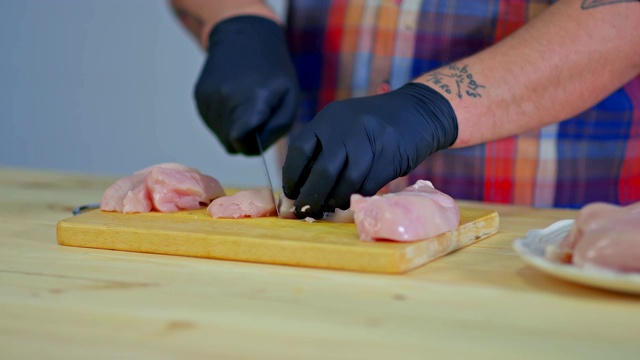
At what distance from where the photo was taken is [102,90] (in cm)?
572

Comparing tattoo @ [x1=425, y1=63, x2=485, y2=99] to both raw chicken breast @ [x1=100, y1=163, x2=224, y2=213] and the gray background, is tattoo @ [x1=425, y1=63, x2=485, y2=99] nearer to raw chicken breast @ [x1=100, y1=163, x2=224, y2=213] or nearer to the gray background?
raw chicken breast @ [x1=100, y1=163, x2=224, y2=213]

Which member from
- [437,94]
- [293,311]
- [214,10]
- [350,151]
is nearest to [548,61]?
[437,94]

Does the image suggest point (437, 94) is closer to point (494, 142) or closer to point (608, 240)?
point (494, 142)

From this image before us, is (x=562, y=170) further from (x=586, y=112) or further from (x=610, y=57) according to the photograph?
(x=610, y=57)

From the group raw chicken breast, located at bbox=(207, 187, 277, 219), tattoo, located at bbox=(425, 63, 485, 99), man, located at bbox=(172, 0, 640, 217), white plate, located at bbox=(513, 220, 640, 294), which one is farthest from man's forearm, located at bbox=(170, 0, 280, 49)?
white plate, located at bbox=(513, 220, 640, 294)

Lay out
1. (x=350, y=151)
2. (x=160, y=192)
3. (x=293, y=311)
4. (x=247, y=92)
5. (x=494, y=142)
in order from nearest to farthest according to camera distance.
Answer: (x=293, y=311) < (x=350, y=151) < (x=160, y=192) < (x=247, y=92) < (x=494, y=142)

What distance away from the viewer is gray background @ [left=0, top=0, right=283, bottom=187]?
5590 mm

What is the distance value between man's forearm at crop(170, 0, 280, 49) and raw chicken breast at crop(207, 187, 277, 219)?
1.00 metres

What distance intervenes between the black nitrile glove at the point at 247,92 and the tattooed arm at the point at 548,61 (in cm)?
41

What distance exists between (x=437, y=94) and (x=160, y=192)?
0.61 meters

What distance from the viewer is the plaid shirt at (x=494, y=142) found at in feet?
8.38

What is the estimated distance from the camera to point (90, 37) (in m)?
5.70

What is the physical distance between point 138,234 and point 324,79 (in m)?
1.17

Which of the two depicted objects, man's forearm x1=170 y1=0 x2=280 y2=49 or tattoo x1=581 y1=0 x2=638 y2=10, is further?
man's forearm x1=170 y1=0 x2=280 y2=49
